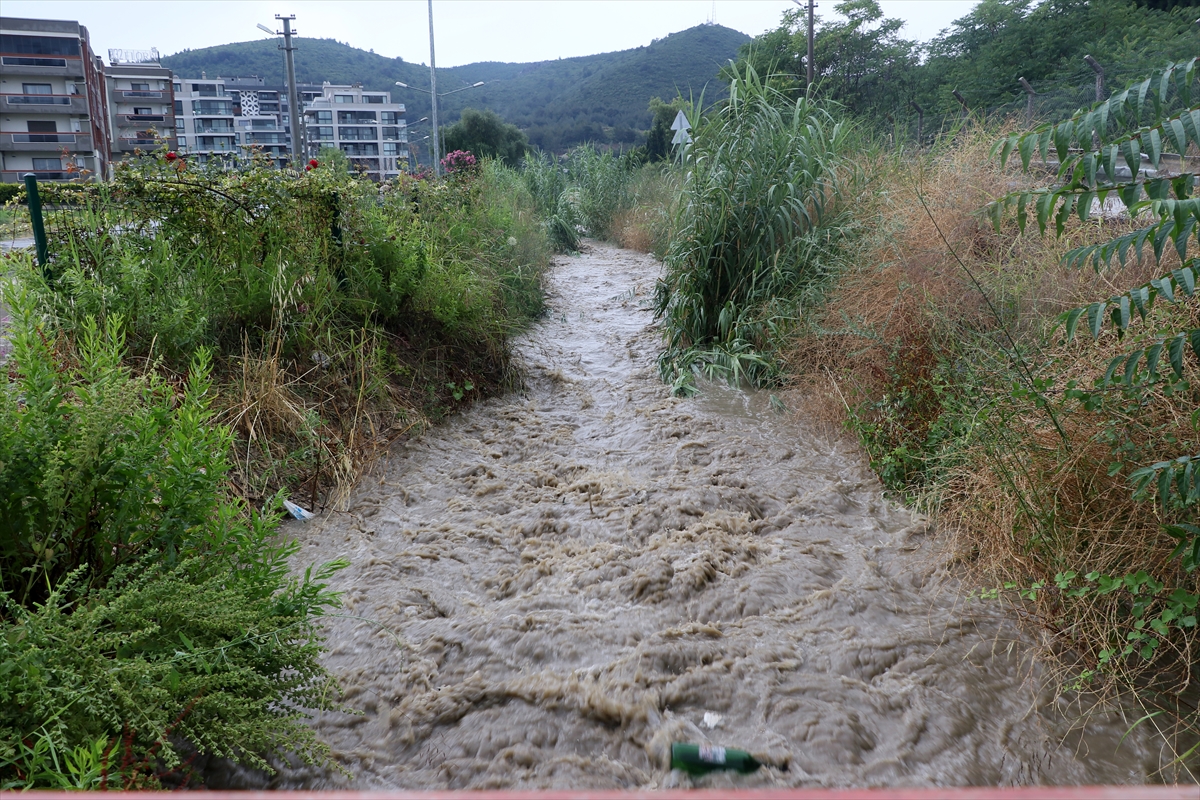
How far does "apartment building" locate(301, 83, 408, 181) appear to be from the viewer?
71.7 metres

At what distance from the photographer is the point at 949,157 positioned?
18.7 ft

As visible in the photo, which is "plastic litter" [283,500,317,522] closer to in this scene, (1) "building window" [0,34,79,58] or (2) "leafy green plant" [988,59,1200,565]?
(2) "leafy green plant" [988,59,1200,565]

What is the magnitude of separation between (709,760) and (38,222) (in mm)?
4545

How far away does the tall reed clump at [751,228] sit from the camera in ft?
20.5

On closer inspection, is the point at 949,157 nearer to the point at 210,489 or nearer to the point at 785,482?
the point at 785,482

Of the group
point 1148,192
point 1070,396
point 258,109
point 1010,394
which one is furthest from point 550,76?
point 1148,192

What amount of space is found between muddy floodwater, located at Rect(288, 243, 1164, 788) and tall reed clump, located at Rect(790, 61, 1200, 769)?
0.24 meters

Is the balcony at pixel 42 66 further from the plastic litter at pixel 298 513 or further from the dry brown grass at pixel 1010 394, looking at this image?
the dry brown grass at pixel 1010 394

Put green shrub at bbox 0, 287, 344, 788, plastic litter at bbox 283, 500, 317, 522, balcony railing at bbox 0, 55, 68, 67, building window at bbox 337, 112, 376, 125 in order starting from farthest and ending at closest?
building window at bbox 337, 112, 376, 125 < balcony railing at bbox 0, 55, 68, 67 < plastic litter at bbox 283, 500, 317, 522 < green shrub at bbox 0, 287, 344, 788

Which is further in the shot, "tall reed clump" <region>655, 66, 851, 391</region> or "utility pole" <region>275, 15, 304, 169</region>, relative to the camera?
"utility pole" <region>275, 15, 304, 169</region>

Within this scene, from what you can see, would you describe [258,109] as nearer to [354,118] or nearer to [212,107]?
[212,107]

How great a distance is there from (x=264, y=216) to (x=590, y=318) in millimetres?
4814

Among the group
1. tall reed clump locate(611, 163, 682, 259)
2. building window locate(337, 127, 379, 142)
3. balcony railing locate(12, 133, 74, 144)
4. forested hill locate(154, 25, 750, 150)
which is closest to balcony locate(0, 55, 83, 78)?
balcony railing locate(12, 133, 74, 144)

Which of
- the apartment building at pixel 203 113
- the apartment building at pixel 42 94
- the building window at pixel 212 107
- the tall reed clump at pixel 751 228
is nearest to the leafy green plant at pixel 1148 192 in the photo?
the tall reed clump at pixel 751 228
